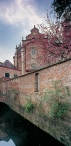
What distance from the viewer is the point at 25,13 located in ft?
34.2

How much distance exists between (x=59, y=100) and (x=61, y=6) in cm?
508

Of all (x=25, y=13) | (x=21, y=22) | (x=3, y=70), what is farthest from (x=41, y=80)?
(x=3, y=70)

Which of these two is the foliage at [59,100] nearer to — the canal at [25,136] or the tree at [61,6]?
the canal at [25,136]

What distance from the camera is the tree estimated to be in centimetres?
654

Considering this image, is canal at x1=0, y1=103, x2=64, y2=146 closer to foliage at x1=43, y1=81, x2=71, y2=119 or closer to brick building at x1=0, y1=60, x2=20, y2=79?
foliage at x1=43, y1=81, x2=71, y2=119

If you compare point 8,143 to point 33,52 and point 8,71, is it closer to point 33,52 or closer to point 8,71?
point 33,52

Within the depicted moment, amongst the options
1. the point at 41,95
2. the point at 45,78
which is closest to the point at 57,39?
the point at 45,78

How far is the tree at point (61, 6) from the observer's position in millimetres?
6542

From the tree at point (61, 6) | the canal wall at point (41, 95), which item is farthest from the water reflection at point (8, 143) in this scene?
the tree at point (61, 6)

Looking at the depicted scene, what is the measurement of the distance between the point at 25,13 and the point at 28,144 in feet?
31.7

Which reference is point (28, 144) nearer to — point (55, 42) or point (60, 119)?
point (60, 119)

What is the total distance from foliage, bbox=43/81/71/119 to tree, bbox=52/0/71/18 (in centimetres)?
421

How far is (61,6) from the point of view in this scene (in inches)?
266

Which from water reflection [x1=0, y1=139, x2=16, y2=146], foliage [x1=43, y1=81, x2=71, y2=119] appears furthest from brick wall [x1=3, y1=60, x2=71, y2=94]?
water reflection [x1=0, y1=139, x2=16, y2=146]
